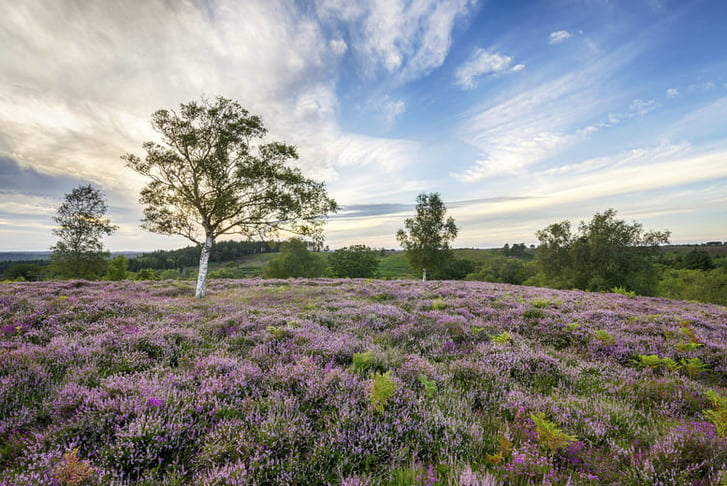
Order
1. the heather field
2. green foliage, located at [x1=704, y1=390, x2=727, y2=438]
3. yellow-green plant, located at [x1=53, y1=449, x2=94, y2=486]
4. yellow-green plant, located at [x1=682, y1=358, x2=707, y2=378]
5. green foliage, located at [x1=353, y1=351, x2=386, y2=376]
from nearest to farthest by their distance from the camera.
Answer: yellow-green plant, located at [x1=53, y1=449, x2=94, y2=486] < the heather field < green foliage, located at [x1=704, y1=390, x2=727, y2=438] < green foliage, located at [x1=353, y1=351, x2=386, y2=376] < yellow-green plant, located at [x1=682, y1=358, x2=707, y2=378]

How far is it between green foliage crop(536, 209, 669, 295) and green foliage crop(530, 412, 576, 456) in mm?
45644

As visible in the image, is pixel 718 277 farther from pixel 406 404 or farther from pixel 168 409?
pixel 168 409

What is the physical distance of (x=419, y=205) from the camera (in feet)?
139

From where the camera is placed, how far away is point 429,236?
4206 centimetres

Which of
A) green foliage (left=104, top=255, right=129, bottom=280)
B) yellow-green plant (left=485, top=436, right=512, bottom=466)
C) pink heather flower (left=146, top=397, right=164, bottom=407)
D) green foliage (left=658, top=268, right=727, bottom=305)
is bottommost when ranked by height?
green foliage (left=658, top=268, right=727, bottom=305)

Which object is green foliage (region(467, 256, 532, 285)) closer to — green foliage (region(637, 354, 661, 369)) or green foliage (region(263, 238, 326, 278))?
green foliage (region(263, 238, 326, 278))

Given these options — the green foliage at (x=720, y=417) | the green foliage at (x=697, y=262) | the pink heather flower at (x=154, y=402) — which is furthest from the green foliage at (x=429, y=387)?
the green foliage at (x=697, y=262)

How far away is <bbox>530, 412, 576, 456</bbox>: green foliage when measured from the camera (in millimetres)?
3246

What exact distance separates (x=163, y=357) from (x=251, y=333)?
2231mm

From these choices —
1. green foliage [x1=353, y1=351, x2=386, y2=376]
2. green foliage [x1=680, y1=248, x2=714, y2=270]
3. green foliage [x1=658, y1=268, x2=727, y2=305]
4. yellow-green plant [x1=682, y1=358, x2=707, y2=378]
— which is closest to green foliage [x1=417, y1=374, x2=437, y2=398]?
green foliage [x1=353, y1=351, x2=386, y2=376]

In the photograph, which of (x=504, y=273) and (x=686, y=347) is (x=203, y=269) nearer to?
(x=686, y=347)

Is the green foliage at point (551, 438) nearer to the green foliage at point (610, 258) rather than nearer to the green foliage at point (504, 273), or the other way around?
the green foliage at point (610, 258)

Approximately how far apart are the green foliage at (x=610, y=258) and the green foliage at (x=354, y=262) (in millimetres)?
42725

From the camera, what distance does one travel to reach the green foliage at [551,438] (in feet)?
10.6
